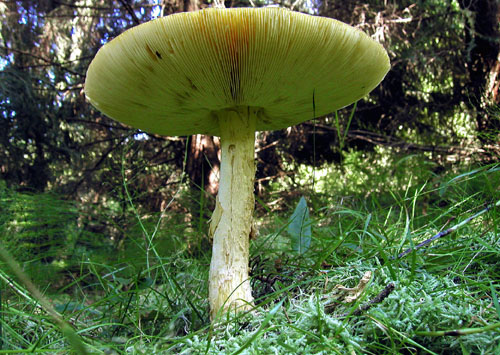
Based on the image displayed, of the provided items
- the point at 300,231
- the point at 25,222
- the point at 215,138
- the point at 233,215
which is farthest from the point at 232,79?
the point at 215,138

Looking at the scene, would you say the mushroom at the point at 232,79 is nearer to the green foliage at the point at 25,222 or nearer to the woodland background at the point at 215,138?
the green foliage at the point at 25,222

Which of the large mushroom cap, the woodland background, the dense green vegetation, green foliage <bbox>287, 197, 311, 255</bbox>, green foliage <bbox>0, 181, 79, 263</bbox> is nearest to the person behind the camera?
the large mushroom cap

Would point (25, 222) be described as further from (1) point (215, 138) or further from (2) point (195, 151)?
(1) point (215, 138)

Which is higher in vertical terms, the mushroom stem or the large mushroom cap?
the large mushroom cap

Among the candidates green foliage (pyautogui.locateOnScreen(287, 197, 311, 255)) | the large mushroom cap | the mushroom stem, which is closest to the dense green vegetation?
green foliage (pyautogui.locateOnScreen(287, 197, 311, 255))

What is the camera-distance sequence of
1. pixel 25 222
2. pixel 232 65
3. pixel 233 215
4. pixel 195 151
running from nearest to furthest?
pixel 232 65, pixel 233 215, pixel 25 222, pixel 195 151

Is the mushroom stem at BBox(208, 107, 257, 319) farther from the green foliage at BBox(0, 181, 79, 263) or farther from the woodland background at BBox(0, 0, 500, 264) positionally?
the woodland background at BBox(0, 0, 500, 264)

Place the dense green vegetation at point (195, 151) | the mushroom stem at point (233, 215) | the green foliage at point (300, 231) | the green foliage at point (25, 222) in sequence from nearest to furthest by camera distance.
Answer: the mushroom stem at point (233, 215)
the green foliage at point (300, 231)
the green foliage at point (25, 222)
the dense green vegetation at point (195, 151)

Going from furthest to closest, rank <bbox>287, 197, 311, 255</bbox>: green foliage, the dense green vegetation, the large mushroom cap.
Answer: the dense green vegetation → <bbox>287, 197, 311, 255</bbox>: green foliage → the large mushroom cap

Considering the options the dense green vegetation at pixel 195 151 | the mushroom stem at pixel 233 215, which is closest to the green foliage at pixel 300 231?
the dense green vegetation at pixel 195 151
